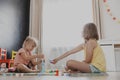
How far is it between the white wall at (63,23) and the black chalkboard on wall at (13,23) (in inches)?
14.8

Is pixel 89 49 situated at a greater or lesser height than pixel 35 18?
lesser

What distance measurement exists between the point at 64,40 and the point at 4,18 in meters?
1.09

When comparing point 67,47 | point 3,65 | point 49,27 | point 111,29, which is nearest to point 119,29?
point 111,29

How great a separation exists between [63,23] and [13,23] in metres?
0.88

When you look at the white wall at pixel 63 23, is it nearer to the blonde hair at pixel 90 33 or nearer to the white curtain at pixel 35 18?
the white curtain at pixel 35 18

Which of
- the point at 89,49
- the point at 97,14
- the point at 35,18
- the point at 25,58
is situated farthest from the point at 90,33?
the point at 35,18

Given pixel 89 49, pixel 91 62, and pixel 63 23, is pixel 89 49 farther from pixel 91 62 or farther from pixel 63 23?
pixel 63 23

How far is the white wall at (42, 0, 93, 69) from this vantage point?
3326 millimetres

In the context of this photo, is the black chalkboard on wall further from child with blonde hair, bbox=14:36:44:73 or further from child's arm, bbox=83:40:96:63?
child's arm, bbox=83:40:96:63

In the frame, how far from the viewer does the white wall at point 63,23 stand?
3.33 metres

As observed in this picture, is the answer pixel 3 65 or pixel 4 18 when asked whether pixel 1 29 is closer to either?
pixel 4 18

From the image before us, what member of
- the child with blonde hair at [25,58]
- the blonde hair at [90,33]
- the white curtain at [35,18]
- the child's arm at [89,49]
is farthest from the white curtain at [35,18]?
the child's arm at [89,49]

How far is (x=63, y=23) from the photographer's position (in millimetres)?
3420

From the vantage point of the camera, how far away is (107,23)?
3.35 metres
